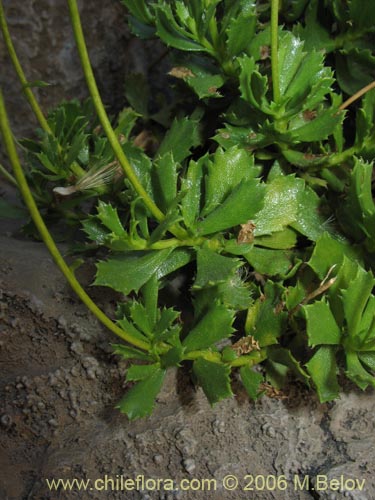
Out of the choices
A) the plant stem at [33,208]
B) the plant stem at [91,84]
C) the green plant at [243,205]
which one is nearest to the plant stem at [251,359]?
the green plant at [243,205]

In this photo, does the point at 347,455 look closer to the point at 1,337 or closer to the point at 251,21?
the point at 1,337

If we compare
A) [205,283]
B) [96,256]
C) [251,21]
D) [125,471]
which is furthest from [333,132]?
[125,471]

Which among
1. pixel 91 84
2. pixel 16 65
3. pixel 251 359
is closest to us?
pixel 91 84

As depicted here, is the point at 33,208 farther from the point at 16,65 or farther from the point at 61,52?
the point at 61,52

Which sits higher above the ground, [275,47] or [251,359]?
[275,47]

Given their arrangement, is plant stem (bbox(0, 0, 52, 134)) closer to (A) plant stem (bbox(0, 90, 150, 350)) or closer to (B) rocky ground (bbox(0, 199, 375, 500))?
(A) plant stem (bbox(0, 90, 150, 350))

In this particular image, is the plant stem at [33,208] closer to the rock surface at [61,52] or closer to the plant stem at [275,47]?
the plant stem at [275,47]

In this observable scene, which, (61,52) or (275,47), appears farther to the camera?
(61,52)

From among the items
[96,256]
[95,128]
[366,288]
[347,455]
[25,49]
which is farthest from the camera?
[25,49]

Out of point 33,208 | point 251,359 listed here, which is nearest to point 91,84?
point 33,208
